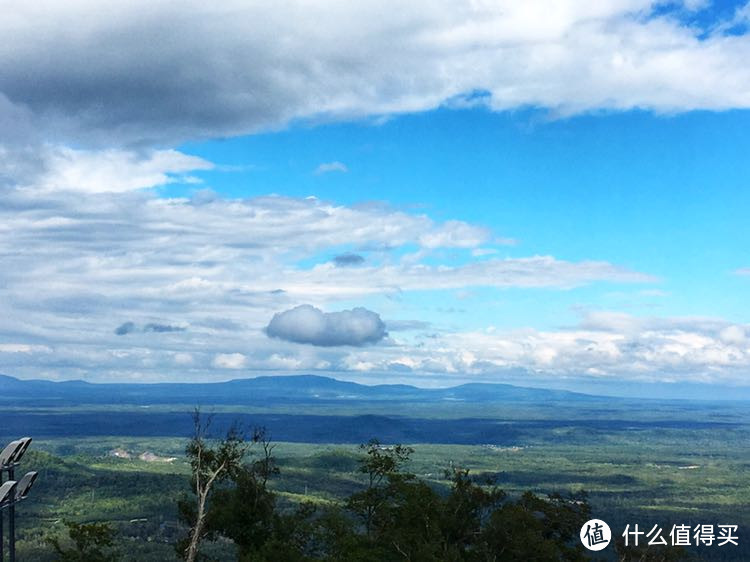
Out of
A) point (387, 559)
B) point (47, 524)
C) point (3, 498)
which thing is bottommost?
point (47, 524)

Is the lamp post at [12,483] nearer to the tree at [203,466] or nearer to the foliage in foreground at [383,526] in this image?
the tree at [203,466]

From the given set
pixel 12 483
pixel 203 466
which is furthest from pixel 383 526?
pixel 12 483

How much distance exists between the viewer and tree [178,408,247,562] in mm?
38594

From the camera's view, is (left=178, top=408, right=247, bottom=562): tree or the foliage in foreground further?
the foliage in foreground

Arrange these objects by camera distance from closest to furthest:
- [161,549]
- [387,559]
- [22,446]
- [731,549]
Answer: [22,446] < [387,559] < [161,549] < [731,549]

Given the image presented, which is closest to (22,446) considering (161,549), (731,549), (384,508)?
(384,508)

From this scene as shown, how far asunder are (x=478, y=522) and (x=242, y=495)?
15003 millimetres

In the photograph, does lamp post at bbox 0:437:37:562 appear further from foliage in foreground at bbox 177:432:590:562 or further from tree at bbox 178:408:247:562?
foliage in foreground at bbox 177:432:590:562

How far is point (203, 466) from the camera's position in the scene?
4331 cm

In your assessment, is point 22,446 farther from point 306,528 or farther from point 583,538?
point 583,538

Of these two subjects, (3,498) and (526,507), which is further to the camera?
(526,507)

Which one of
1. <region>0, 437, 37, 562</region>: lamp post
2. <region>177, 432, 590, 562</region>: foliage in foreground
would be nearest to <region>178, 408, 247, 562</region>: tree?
<region>177, 432, 590, 562</region>: foliage in foreground

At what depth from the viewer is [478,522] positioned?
49844mm

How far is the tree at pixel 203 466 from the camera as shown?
127 feet
